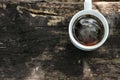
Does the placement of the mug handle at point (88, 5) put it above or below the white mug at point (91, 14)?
above

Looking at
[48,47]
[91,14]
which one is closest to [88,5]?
[91,14]

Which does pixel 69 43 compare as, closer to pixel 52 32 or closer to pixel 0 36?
pixel 52 32

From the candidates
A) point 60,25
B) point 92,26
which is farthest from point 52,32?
point 92,26

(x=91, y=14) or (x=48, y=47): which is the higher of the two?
(x=91, y=14)

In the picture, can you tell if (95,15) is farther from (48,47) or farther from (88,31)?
(48,47)

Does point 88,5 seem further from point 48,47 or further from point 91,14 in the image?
point 48,47
